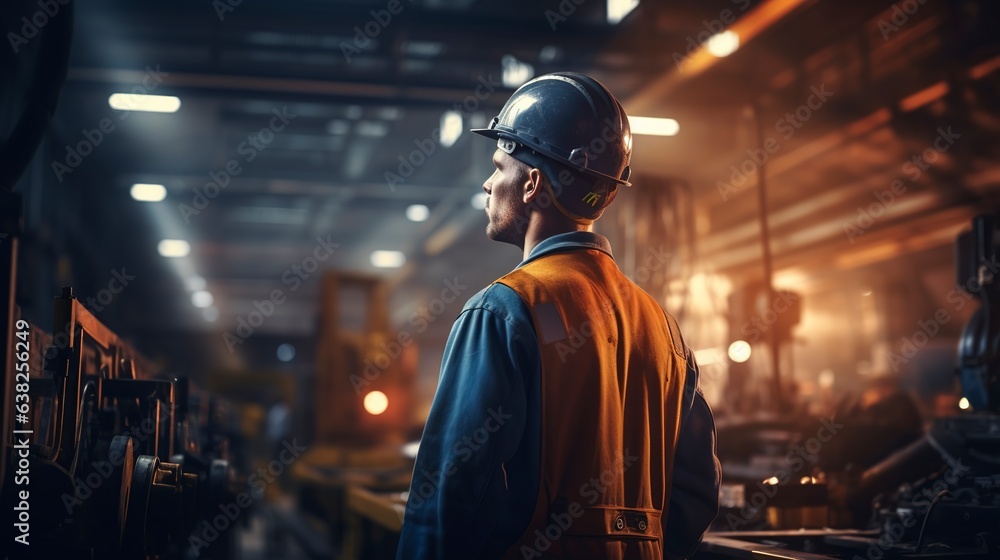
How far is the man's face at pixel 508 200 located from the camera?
2.32 m

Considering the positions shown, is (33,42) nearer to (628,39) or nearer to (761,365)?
(628,39)

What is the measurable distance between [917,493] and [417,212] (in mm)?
11145

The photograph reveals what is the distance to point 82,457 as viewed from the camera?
8.48 feet

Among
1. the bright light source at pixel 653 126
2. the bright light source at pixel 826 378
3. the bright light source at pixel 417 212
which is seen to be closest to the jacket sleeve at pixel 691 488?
the bright light source at pixel 653 126

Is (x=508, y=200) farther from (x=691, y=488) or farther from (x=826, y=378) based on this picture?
(x=826, y=378)

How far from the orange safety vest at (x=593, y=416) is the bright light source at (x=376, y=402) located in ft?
24.6

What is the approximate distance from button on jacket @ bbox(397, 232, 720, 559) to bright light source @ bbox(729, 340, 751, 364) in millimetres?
5315

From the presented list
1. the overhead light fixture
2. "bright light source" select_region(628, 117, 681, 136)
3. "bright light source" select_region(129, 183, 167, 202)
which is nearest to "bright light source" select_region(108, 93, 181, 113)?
"bright light source" select_region(628, 117, 681, 136)

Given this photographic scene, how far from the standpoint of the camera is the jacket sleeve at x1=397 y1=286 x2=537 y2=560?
1.92m

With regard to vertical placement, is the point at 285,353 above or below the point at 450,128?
below

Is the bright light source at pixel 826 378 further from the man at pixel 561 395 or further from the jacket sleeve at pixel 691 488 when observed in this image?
the man at pixel 561 395

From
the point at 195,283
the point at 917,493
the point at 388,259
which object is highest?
the point at 195,283

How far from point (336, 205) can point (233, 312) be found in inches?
496

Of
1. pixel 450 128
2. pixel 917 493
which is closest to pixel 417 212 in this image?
pixel 450 128
